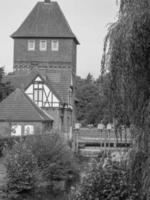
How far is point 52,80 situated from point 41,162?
25.5 meters

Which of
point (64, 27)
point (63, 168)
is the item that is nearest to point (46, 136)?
point (63, 168)

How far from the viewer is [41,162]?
73.5 ft

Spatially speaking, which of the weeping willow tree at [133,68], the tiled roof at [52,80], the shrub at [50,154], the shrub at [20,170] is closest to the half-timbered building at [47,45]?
the tiled roof at [52,80]

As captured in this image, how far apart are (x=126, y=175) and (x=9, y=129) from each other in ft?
80.8

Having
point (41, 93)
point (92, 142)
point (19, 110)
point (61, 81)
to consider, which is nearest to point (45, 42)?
point (61, 81)

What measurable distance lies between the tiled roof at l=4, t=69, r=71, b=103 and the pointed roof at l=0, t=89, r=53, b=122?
424 centimetres

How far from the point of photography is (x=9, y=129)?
110 feet

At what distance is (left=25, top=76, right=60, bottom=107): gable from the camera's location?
1729 inches

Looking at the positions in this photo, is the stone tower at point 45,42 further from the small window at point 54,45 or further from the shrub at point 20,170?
the shrub at point 20,170

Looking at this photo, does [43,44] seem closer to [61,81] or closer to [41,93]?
[61,81]

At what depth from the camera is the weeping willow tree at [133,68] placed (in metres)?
8.02

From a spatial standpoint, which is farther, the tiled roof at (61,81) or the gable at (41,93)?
the tiled roof at (61,81)

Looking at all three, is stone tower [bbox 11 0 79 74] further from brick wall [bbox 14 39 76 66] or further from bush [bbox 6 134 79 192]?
bush [bbox 6 134 79 192]

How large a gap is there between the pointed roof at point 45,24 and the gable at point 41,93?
10.2m
